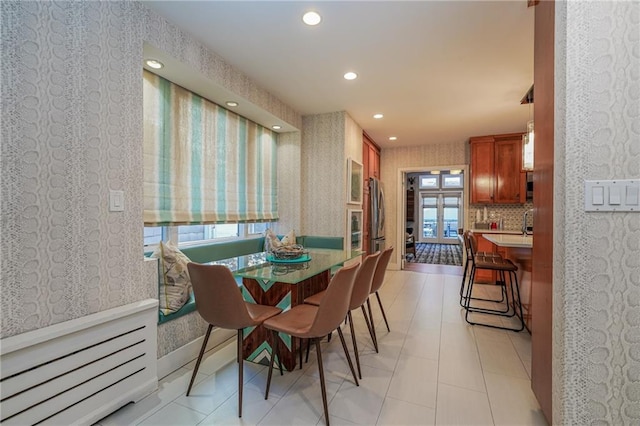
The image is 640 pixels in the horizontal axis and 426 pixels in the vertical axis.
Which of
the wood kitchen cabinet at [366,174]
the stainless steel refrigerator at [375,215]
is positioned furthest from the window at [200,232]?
the stainless steel refrigerator at [375,215]

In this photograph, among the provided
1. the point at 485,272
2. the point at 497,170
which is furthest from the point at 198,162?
the point at 497,170

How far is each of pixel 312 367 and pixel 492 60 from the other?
308cm

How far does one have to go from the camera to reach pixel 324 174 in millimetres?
4000

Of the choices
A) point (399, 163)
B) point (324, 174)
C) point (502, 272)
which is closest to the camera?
point (502, 272)

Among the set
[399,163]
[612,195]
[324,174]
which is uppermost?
[399,163]

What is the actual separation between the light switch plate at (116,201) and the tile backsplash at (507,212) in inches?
222

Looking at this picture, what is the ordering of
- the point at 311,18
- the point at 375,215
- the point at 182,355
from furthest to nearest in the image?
the point at 375,215 → the point at 182,355 → the point at 311,18

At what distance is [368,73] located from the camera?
283cm

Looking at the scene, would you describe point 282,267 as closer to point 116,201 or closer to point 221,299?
point 221,299

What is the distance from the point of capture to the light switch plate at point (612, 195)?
1.08 metres

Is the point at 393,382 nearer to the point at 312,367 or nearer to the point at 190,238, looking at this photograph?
the point at 312,367

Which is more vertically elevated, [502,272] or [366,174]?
[366,174]

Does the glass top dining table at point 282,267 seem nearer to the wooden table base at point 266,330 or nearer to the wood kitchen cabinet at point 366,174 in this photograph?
the wooden table base at point 266,330

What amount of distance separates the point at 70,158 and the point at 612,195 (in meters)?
2.54
